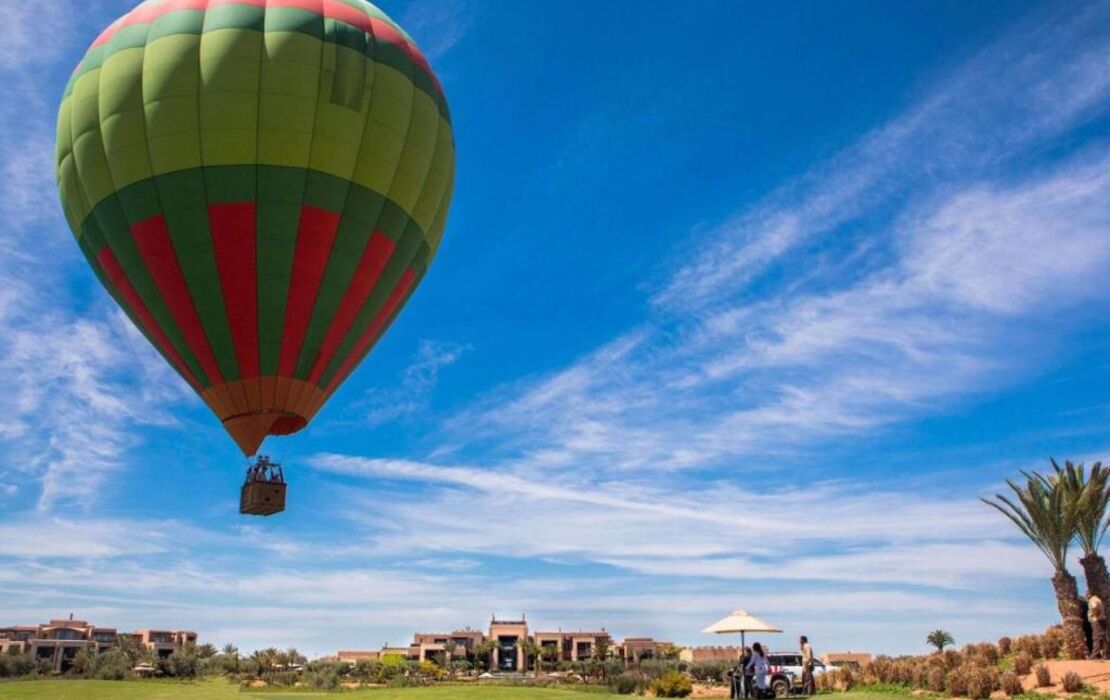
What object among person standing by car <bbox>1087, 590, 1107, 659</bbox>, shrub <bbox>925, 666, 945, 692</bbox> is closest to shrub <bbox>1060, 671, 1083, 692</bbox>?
shrub <bbox>925, 666, 945, 692</bbox>

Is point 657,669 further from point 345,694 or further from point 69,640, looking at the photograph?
point 69,640

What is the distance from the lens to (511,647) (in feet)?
447

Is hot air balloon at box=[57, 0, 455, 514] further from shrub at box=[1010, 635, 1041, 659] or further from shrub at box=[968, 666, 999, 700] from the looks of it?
shrub at box=[1010, 635, 1041, 659]

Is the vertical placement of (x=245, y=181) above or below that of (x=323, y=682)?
above

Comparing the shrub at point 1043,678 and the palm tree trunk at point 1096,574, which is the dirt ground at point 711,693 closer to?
the shrub at point 1043,678

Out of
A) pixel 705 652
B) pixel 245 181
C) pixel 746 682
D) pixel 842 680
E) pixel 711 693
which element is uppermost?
pixel 245 181

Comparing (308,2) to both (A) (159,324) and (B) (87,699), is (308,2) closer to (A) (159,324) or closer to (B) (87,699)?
(A) (159,324)

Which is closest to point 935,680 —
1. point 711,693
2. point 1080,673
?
point 1080,673

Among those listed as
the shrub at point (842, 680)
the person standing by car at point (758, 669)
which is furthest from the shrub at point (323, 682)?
the person standing by car at point (758, 669)

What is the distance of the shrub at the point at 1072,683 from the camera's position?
2481 cm

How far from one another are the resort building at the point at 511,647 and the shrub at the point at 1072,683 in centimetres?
10521

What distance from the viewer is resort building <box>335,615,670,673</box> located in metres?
128

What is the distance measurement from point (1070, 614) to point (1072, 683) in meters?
9.46

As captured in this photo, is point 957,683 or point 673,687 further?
point 673,687
